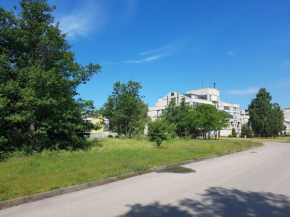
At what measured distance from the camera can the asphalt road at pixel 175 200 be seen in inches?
203

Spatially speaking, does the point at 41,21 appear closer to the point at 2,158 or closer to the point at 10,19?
the point at 10,19

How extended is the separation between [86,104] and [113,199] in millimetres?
12167

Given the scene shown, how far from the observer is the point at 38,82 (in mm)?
14023

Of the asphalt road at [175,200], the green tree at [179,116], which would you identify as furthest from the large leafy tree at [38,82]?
the green tree at [179,116]

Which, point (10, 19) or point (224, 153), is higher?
point (10, 19)

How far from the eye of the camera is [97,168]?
33.2 ft

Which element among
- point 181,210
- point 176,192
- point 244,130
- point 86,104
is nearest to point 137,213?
point 181,210

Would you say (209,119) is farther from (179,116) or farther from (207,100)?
(207,100)

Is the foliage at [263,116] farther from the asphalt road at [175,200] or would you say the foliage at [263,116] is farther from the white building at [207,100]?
the asphalt road at [175,200]

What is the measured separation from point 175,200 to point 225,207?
1169mm

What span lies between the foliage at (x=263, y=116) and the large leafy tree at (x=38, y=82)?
65.0 meters

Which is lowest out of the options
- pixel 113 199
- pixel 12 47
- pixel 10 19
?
pixel 113 199

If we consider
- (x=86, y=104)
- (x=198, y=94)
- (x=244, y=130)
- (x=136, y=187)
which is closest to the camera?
(x=136, y=187)

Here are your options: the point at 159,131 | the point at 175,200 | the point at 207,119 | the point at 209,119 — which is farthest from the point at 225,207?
the point at 209,119
